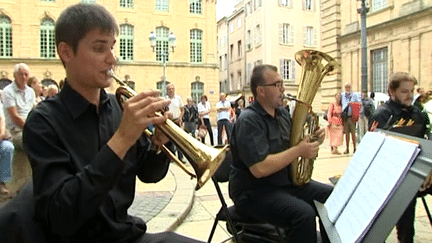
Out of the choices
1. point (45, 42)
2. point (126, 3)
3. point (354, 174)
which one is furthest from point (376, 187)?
point (126, 3)

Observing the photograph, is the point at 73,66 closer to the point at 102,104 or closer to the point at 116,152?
the point at 102,104

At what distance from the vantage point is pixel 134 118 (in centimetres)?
125

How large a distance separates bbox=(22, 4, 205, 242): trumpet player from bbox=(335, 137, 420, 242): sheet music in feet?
2.28

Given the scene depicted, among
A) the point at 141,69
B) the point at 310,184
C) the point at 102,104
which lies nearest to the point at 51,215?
the point at 102,104

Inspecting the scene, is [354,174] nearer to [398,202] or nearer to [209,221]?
[398,202]

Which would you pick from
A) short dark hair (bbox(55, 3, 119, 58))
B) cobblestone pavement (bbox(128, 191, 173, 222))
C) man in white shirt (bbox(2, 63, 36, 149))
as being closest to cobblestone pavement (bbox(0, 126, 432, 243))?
cobblestone pavement (bbox(128, 191, 173, 222))

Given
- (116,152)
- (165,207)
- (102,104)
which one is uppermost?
(102,104)

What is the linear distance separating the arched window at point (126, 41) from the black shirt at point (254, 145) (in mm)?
24532

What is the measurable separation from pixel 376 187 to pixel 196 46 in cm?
2705

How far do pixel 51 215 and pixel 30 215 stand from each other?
0.14 metres

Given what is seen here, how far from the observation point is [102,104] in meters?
1.57

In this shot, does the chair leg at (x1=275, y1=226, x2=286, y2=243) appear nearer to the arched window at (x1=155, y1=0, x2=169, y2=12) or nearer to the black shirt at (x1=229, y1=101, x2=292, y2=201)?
the black shirt at (x1=229, y1=101, x2=292, y2=201)

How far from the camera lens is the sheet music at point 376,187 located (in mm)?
1320

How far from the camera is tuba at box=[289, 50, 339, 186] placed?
2.71 meters
